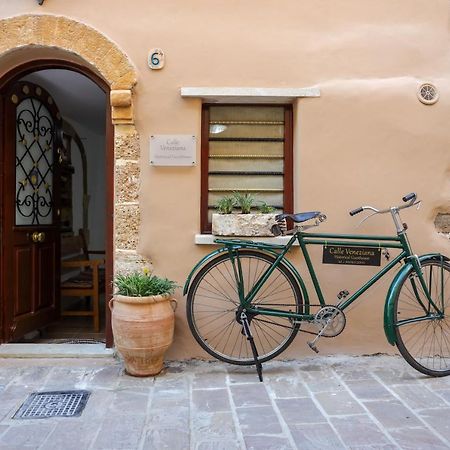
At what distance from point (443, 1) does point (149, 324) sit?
3.53m

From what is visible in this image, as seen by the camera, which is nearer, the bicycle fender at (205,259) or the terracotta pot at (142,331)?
the terracotta pot at (142,331)

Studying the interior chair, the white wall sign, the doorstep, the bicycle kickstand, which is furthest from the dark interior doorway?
the bicycle kickstand

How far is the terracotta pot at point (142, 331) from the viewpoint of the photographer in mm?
3404

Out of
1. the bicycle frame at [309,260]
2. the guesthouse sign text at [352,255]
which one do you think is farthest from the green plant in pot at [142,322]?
the guesthouse sign text at [352,255]

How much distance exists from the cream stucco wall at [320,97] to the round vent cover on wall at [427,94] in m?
0.05

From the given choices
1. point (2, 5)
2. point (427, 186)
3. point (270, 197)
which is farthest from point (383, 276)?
point (2, 5)

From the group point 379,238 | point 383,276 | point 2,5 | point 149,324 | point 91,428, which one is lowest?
point 91,428

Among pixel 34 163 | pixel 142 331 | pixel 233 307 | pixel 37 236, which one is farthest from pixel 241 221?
pixel 34 163

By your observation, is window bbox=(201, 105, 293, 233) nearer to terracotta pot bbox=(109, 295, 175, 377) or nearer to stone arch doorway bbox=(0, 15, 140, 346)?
stone arch doorway bbox=(0, 15, 140, 346)

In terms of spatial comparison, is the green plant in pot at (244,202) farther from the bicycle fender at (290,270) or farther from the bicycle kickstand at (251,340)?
the bicycle kickstand at (251,340)

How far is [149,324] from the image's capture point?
3.41 meters

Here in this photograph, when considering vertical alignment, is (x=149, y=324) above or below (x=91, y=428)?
above

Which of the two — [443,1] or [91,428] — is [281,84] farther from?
[91,428]

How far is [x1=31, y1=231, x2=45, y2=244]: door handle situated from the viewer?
14.9ft
